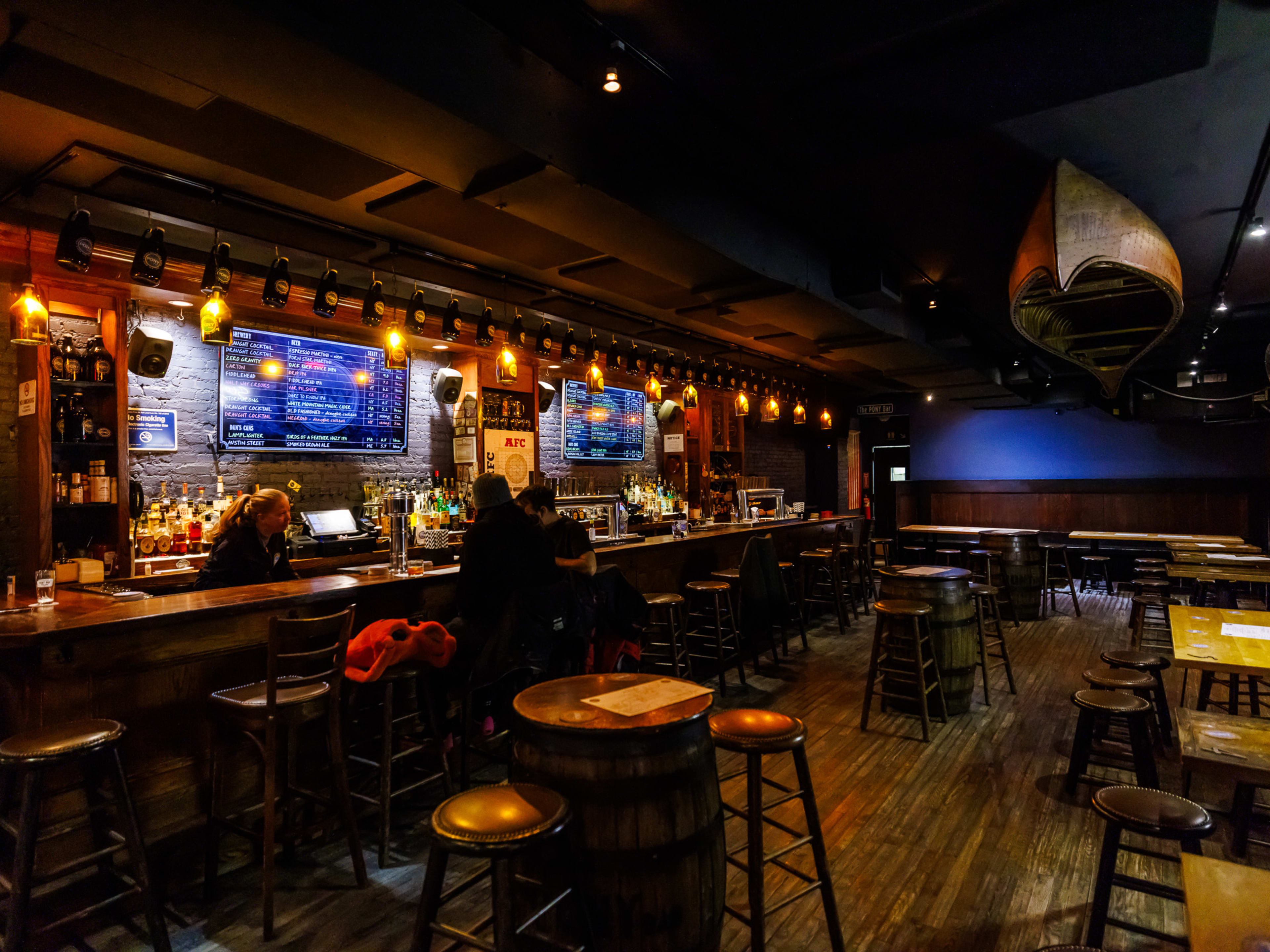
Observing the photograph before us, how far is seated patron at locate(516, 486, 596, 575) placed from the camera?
13.4ft

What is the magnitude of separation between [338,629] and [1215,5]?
3958mm

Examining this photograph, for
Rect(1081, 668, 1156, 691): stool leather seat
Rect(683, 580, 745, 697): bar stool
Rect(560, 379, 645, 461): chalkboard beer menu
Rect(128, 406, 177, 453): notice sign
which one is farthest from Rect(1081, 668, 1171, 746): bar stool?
Rect(128, 406, 177, 453): notice sign

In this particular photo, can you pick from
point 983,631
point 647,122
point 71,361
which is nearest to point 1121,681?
→ point 983,631

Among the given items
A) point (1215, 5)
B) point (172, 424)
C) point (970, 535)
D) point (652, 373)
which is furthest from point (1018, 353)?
point (172, 424)

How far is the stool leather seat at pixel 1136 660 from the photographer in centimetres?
354

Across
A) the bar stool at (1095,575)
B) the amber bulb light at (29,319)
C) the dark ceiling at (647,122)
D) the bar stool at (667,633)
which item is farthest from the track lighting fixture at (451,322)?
the bar stool at (1095,575)

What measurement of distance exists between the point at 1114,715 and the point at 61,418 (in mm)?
6120

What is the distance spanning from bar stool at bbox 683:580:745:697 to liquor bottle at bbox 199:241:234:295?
3571 mm

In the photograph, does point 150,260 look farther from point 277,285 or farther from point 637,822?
point 637,822

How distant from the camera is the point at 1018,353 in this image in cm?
923

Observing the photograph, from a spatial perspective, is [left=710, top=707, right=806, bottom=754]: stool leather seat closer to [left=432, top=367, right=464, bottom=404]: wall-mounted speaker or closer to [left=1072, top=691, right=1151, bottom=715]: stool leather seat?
[left=1072, top=691, right=1151, bottom=715]: stool leather seat

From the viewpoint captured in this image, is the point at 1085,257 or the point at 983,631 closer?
the point at 1085,257

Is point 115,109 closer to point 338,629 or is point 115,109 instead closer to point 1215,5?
point 338,629

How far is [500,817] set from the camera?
161 centimetres
